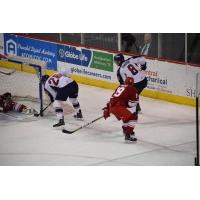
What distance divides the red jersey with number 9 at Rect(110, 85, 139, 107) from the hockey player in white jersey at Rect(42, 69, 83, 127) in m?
0.41

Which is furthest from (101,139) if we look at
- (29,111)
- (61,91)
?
(29,111)

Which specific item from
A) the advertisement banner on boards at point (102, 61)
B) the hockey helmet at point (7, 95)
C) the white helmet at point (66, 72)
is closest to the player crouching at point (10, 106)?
the hockey helmet at point (7, 95)

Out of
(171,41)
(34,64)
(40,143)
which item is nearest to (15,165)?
(40,143)

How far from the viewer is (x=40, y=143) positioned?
10.5 metres

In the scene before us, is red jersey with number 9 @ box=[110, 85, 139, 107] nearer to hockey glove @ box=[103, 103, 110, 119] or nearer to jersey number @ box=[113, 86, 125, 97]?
jersey number @ box=[113, 86, 125, 97]

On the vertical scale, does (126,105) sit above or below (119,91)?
below

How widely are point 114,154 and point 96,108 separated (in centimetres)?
51

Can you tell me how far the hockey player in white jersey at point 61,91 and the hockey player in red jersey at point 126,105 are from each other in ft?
1.16

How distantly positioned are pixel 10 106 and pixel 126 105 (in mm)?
1220

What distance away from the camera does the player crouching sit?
35.5 ft

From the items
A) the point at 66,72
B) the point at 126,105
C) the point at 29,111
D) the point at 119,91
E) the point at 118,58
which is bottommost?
the point at 29,111

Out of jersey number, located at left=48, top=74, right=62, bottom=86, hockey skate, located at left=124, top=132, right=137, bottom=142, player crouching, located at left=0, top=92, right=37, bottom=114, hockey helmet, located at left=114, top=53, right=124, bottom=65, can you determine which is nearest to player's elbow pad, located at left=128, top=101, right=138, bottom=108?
hockey skate, located at left=124, top=132, right=137, bottom=142

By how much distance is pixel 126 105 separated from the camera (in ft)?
34.1

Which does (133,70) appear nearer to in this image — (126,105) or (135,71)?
(135,71)
